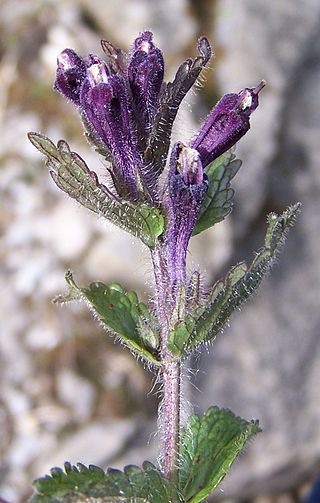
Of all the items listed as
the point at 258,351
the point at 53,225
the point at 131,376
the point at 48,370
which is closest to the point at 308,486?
the point at 258,351

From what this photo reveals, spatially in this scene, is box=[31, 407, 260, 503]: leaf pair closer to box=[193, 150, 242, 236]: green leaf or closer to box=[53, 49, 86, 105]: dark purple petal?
box=[193, 150, 242, 236]: green leaf

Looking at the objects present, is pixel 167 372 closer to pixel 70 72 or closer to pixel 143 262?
pixel 70 72

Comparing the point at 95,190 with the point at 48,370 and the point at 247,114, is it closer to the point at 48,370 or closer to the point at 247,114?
the point at 247,114

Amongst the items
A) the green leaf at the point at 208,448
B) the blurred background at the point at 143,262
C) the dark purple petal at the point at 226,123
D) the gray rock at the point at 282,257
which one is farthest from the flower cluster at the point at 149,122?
the gray rock at the point at 282,257

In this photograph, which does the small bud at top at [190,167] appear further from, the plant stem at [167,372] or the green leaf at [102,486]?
the green leaf at [102,486]

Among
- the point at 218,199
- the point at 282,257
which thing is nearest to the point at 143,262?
the point at 282,257

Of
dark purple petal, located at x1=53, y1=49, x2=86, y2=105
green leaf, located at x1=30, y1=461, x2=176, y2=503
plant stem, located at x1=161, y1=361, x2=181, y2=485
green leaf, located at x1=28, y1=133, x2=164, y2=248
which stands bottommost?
green leaf, located at x1=30, y1=461, x2=176, y2=503

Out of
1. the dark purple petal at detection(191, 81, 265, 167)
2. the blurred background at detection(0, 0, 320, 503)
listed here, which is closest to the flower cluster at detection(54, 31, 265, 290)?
the dark purple petal at detection(191, 81, 265, 167)
